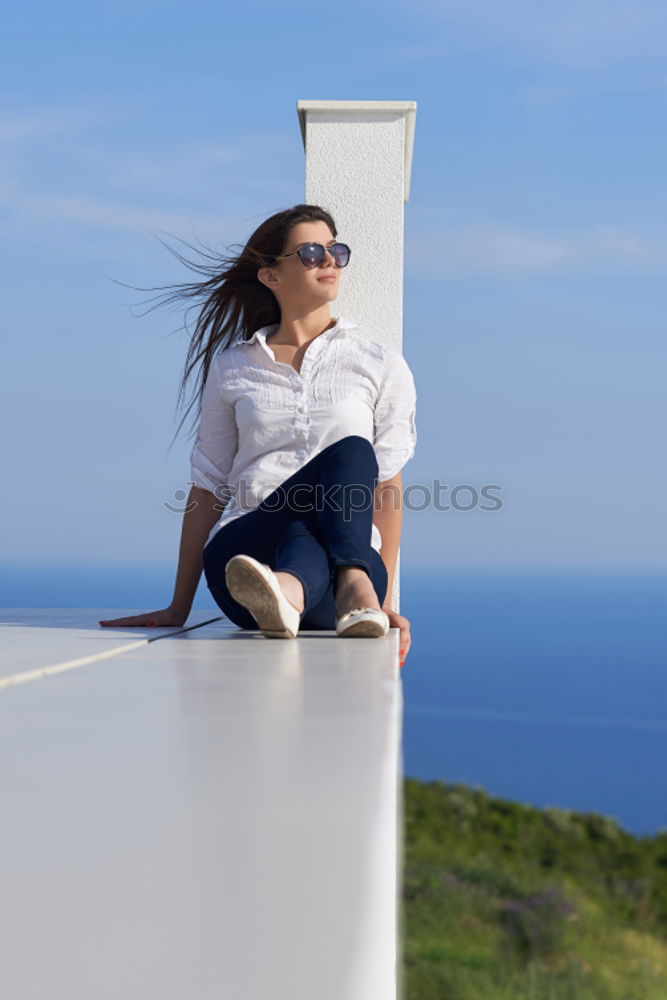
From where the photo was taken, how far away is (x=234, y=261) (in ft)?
12.3

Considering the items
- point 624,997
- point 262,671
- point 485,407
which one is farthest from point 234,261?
point 485,407

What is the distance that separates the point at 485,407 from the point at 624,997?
63.5ft

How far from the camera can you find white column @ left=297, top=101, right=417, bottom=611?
426 cm

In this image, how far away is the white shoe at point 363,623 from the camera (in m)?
2.62

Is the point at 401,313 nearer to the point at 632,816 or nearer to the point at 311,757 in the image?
the point at 311,757

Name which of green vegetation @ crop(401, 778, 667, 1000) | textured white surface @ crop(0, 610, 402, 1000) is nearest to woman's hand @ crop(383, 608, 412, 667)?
textured white surface @ crop(0, 610, 402, 1000)

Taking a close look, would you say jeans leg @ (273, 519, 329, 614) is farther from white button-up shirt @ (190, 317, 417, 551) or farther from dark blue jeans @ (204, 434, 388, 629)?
white button-up shirt @ (190, 317, 417, 551)

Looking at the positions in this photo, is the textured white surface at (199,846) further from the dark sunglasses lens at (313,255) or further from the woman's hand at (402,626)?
the dark sunglasses lens at (313,255)

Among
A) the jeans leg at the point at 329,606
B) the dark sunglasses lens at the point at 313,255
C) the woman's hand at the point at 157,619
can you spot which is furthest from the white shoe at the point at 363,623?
the dark sunglasses lens at the point at 313,255

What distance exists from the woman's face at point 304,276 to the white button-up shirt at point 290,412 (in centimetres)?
12

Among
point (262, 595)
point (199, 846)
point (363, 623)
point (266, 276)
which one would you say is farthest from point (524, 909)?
point (199, 846)

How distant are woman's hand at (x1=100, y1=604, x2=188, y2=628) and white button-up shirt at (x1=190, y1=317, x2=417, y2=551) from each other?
0.36 metres

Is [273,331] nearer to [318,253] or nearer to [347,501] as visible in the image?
[318,253]

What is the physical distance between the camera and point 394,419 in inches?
133
